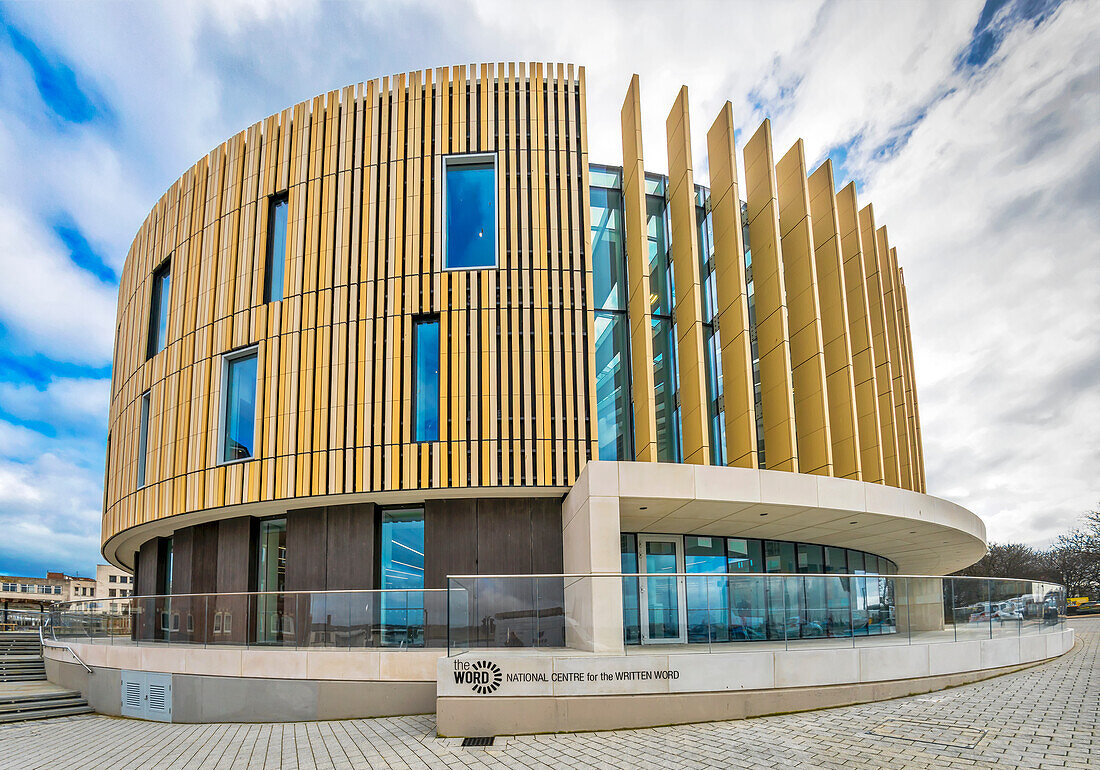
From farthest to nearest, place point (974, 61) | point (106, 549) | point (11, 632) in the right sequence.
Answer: point (11, 632) → point (106, 549) → point (974, 61)

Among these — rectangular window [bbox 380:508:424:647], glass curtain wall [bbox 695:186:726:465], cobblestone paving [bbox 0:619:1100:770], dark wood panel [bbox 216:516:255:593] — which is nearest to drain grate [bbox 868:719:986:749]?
cobblestone paving [bbox 0:619:1100:770]

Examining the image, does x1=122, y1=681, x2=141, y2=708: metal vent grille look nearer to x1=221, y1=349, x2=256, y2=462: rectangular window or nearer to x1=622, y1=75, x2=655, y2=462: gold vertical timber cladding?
x1=221, y1=349, x2=256, y2=462: rectangular window

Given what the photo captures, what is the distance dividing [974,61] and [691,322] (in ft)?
40.8

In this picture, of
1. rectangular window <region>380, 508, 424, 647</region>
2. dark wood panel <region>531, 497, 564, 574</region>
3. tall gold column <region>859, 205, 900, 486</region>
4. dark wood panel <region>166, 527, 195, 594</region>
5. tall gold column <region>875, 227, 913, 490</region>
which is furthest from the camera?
tall gold column <region>875, 227, 913, 490</region>

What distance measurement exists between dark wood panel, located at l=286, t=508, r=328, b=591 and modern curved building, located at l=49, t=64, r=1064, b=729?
0.21 ft

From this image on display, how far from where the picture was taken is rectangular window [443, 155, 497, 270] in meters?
18.2

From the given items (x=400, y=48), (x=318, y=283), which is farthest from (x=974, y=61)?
(x=400, y=48)

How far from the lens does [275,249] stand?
20062 mm

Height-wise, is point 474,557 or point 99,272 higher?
point 99,272

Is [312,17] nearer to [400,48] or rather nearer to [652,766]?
[652,766]

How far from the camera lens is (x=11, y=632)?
29.4 m

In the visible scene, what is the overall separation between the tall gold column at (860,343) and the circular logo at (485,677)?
14237 mm

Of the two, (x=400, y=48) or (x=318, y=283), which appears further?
(x=400, y=48)

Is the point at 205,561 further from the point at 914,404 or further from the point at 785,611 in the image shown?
the point at 914,404
